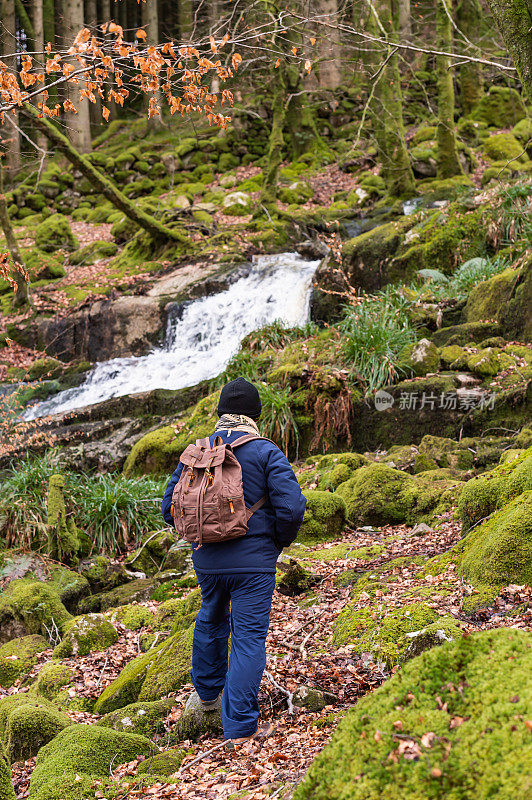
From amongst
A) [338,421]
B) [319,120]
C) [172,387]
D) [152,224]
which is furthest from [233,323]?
[319,120]

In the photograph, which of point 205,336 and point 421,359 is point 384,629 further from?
point 205,336

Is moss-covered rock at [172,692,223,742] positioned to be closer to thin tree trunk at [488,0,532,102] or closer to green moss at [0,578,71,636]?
green moss at [0,578,71,636]

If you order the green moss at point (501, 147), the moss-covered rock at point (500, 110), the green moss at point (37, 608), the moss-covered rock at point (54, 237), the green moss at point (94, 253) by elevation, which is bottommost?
the green moss at point (37, 608)

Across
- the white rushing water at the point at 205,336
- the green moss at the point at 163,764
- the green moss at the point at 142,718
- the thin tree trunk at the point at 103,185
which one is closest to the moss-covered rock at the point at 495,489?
the green moss at the point at 142,718

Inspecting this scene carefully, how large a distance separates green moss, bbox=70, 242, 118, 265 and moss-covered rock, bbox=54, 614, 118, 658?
570 inches

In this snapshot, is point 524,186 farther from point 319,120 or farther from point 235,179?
point 319,120

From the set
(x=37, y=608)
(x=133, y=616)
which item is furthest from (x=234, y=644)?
(x=37, y=608)

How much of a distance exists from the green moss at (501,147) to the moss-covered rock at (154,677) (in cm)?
1617

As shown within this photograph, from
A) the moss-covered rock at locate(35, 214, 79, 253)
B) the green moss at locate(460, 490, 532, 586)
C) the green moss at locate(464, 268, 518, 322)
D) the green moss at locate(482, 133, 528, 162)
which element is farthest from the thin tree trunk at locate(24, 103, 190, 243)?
the green moss at locate(460, 490, 532, 586)

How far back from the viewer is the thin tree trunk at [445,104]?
14.1 metres

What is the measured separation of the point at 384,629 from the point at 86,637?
2552mm

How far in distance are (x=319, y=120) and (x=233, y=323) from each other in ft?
43.3

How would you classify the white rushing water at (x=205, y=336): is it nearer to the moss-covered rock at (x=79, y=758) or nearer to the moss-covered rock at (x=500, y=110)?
the moss-covered rock at (x=79, y=758)

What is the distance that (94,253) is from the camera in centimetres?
1811
